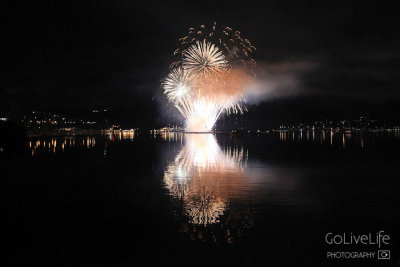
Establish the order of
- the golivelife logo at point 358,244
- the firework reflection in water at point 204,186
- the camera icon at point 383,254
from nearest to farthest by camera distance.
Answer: the camera icon at point 383,254 → the golivelife logo at point 358,244 → the firework reflection in water at point 204,186

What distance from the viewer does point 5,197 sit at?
613 inches

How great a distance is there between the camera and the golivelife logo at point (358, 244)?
8883mm

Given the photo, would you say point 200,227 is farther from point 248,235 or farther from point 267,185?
point 267,185

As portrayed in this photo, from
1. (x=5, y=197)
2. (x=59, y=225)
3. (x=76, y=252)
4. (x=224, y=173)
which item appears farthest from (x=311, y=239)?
(x=224, y=173)

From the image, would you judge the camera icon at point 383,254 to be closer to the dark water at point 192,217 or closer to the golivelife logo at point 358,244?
the golivelife logo at point 358,244

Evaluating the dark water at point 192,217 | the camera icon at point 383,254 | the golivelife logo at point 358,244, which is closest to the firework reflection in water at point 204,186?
the dark water at point 192,217

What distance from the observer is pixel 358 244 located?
959 centimetres

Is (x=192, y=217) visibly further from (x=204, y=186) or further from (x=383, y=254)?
(x=204, y=186)

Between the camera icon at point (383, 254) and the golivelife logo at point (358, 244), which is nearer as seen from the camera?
the camera icon at point (383, 254)

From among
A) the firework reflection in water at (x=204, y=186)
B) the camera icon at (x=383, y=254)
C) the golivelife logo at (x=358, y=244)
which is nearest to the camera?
the camera icon at (x=383, y=254)

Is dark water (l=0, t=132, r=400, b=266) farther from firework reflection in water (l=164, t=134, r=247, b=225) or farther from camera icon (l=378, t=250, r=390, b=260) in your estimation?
camera icon (l=378, t=250, r=390, b=260)

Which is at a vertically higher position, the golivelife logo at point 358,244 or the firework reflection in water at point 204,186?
the firework reflection in water at point 204,186

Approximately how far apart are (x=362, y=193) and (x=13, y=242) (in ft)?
40.8

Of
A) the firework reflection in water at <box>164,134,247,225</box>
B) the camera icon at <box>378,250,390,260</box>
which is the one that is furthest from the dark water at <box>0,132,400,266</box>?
the camera icon at <box>378,250,390,260</box>
